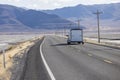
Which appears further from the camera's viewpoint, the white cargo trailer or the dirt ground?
the white cargo trailer

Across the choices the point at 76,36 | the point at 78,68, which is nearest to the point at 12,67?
the point at 78,68

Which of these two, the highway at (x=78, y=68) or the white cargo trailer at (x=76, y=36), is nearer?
the highway at (x=78, y=68)

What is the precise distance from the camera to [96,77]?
1548cm

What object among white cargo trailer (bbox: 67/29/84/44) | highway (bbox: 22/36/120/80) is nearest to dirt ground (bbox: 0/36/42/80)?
highway (bbox: 22/36/120/80)

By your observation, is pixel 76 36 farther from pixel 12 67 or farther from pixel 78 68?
pixel 78 68

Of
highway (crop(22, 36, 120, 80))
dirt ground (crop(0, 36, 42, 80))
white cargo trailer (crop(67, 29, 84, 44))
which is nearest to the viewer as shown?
highway (crop(22, 36, 120, 80))

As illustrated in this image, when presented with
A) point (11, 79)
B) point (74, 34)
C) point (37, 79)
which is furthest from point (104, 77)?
point (74, 34)

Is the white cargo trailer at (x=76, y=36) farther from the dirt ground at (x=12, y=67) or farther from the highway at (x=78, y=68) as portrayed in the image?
the highway at (x=78, y=68)

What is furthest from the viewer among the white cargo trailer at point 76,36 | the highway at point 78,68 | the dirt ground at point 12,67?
the white cargo trailer at point 76,36

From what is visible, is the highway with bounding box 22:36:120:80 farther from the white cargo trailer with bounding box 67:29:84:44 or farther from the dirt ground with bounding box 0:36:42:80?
the white cargo trailer with bounding box 67:29:84:44

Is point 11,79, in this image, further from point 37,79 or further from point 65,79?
point 65,79

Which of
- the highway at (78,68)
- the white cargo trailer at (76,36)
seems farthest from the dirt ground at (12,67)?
the white cargo trailer at (76,36)

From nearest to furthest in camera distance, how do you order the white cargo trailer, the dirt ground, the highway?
1. the highway
2. the dirt ground
3. the white cargo trailer

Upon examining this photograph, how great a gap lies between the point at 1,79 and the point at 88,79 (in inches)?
175
